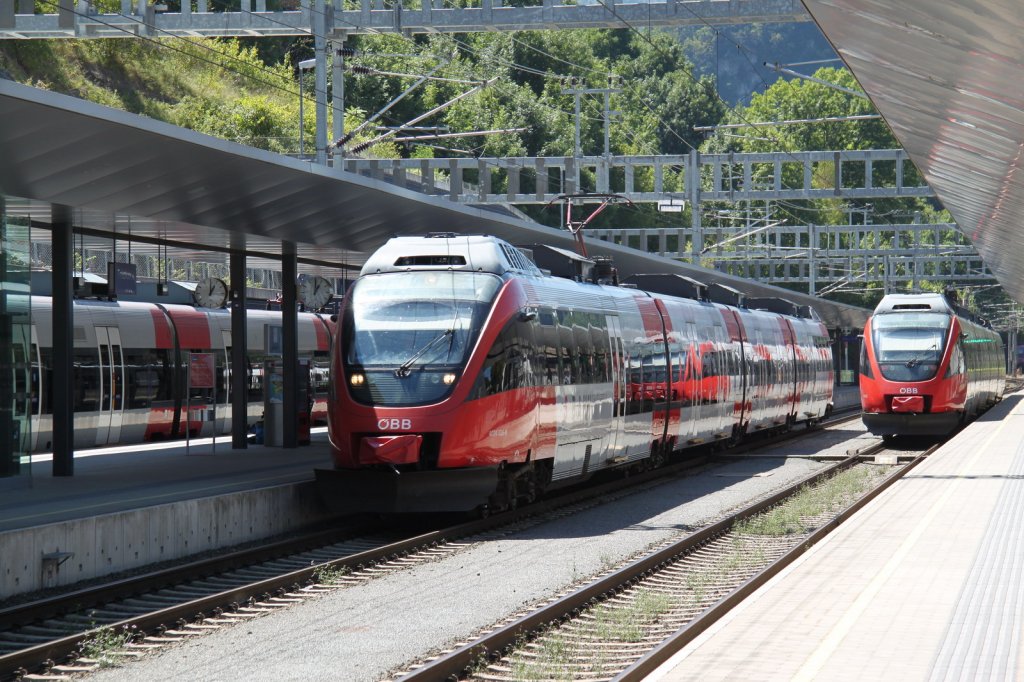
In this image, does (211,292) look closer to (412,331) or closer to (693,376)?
(693,376)

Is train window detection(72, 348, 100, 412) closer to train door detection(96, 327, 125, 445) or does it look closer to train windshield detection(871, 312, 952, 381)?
train door detection(96, 327, 125, 445)

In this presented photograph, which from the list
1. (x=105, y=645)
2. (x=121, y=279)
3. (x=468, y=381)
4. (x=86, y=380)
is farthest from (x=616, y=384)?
(x=105, y=645)

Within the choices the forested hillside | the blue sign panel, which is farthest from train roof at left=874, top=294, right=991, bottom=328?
the blue sign panel

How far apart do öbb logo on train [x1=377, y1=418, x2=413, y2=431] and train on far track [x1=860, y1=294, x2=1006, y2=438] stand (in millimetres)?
17698

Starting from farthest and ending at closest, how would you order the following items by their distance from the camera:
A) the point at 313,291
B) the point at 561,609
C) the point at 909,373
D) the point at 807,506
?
the point at 909,373 → the point at 313,291 → the point at 807,506 → the point at 561,609

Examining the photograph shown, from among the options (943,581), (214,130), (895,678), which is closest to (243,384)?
(943,581)

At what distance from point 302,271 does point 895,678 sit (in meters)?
25.2

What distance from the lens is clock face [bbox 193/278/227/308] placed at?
24547mm

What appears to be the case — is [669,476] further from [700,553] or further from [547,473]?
[700,553]

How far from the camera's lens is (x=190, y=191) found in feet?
55.6

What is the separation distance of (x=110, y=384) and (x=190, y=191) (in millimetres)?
11033

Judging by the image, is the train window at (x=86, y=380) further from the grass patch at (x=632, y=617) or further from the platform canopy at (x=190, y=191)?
the grass patch at (x=632, y=617)

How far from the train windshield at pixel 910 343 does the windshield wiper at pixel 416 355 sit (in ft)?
56.8

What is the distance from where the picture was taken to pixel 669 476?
24.5m
